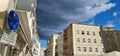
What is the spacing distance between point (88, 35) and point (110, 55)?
14411mm

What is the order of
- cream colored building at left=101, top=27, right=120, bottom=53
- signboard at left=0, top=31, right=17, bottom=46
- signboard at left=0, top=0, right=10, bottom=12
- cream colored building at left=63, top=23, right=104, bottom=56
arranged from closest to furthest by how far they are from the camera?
signboard at left=0, top=31, right=17, bottom=46 < signboard at left=0, top=0, right=10, bottom=12 < cream colored building at left=63, top=23, right=104, bottom=56 < cream colored building at left=101, top=27, right=120, bottom=53

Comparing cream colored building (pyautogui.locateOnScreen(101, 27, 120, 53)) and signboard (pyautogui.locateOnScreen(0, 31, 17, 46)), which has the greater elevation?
cream colored building (pyautogui.locateOnScreen(101, 27, 120, 53))

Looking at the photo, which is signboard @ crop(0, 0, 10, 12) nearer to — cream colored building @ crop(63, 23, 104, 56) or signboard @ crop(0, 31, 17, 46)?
signboard @ crop(0, 31, 17, 46)

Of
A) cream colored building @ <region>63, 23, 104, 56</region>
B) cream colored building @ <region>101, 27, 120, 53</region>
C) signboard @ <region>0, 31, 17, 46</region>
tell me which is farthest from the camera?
cream colored building @ <region>101, 27, 120, 53</region>

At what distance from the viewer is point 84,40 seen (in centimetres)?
4712

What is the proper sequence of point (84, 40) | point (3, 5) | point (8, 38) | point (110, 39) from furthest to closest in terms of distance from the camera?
point (110, 39)
point (84, 40)
point (3, 5)
point (8, 38)

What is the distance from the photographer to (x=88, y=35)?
48.2 m

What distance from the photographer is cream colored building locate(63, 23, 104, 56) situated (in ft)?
151

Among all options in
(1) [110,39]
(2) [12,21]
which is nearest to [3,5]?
(2) [12,21]

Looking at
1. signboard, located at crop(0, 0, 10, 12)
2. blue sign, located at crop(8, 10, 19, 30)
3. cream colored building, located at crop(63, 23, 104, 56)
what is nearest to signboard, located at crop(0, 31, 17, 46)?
blue sign, located at crop(8, 10, 19, 30)

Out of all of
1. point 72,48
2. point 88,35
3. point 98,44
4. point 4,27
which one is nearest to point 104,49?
point 98,44

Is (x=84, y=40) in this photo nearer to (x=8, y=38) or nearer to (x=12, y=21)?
(x=12, y=21)

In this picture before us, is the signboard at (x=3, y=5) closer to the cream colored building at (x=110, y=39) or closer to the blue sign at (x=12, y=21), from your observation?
the blue sign at (x=12, y=21)

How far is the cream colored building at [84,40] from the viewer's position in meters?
46.2
